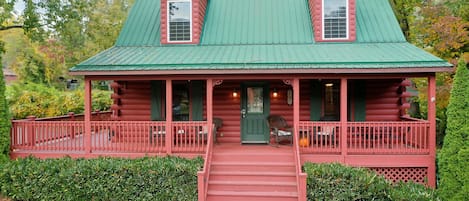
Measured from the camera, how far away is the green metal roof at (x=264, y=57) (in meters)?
8.84

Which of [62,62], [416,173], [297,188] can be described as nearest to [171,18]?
[297,188]

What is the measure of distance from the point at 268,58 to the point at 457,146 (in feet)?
17.3

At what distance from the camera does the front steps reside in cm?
789

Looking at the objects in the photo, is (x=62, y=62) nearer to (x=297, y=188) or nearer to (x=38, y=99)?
(x=38, y=99)

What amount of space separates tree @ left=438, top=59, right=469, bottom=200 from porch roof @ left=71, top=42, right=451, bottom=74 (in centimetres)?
89

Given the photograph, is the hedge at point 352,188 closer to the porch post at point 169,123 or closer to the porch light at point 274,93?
the porch light at point 274,93

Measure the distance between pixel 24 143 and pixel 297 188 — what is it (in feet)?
26.6

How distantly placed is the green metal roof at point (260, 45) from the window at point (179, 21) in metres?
0.51

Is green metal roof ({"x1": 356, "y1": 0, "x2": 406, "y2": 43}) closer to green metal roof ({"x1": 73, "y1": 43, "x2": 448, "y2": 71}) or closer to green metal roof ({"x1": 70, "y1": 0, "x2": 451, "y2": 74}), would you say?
green metal roof ({"x1": 70, "y1": 0, "x2": 451, "y2": 74})

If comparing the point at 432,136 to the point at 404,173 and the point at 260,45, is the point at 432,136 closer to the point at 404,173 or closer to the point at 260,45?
the point at 404,173

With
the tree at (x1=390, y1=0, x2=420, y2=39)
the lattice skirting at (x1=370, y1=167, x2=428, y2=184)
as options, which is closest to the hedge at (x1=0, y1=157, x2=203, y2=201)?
the lattice skirting at (x1=370, y1=167, x2=428, y2=184)

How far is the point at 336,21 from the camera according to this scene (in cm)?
1089

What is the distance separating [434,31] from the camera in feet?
39.2

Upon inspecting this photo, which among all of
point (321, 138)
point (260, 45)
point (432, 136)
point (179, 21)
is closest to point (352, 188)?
point (321, 138)
